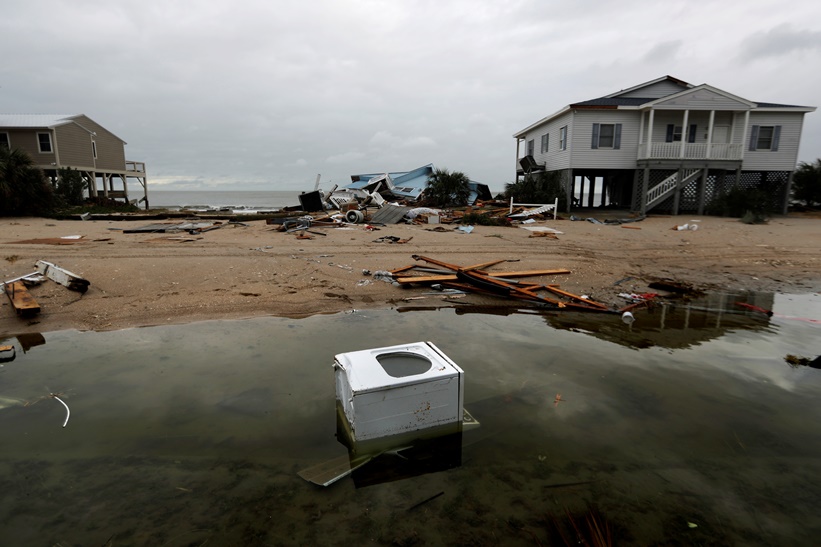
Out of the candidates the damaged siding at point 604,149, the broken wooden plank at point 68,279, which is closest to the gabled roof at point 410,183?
the damaged siding at point 604,149

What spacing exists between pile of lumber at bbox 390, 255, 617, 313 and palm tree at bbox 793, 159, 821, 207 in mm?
25259

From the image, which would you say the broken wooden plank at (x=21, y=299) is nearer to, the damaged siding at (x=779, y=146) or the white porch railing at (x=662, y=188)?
the white porch railing at (x=662, y=188)

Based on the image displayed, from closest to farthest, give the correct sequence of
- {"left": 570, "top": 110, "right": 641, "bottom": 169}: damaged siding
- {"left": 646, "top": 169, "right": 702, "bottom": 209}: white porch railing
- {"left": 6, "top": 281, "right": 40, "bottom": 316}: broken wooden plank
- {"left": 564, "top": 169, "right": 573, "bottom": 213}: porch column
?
{"left": 6, "top": 281, "right": 40, "bottom": 316}: broken wooden plank
{"left": 646, "top": 169, "right": 702, "bottom": 209}: white porch railing
{"left": 570, "top": 110, "right": 641, "bottom": 169}: damaged siding
{"left": 564, "top": 169, "right": 573, "bottom": 213}: porch column

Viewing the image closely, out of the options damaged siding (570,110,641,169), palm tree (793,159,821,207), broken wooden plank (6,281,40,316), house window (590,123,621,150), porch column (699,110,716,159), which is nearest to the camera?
broken wooden plank (6,281,40,316)

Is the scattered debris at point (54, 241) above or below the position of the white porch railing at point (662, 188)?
below

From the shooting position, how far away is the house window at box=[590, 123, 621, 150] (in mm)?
22969

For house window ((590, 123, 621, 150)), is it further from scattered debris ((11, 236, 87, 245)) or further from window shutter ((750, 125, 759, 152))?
scattered debris ((11, 236, 87, 245))

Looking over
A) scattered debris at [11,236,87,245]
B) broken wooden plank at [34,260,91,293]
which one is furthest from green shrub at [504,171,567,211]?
broken wooden plank at [34,260,91,293]

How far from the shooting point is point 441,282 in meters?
9.19

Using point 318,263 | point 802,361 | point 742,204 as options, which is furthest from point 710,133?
point 318,263

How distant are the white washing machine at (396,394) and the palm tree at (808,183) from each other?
103 feet

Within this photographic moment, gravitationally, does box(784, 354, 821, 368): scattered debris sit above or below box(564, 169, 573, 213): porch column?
below

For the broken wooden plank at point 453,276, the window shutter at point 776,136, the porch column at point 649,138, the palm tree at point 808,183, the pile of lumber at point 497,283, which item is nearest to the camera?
the pile of lumber at point 497,283

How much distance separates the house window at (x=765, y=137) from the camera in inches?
921
